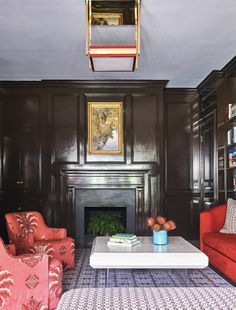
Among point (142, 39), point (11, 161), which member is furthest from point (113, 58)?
point (11, 161)

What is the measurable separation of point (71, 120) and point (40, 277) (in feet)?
12.9

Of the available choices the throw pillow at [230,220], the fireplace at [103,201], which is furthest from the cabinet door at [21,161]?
the throw pillow at [230,220]

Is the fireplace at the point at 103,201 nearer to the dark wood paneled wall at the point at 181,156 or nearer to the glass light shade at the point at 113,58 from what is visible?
the dark wood paneled wall at the point at 181,156

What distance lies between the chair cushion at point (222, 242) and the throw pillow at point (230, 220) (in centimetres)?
11

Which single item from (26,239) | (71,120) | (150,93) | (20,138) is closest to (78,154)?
(71,120)

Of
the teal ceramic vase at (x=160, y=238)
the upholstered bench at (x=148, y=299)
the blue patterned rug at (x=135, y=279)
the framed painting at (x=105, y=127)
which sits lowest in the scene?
the blue patterned rug at (x=135, y=279)

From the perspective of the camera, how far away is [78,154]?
6965 mm

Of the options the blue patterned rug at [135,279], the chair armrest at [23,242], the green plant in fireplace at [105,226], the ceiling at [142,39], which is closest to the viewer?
the ceiling at [142,39]

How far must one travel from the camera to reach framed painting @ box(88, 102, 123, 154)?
6.97 meters

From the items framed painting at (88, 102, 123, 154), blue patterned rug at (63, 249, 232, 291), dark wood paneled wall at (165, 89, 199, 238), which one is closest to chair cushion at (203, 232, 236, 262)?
blue patterned rug at (63, 249, 232, 291)

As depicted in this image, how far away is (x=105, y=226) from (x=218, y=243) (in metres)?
2.28

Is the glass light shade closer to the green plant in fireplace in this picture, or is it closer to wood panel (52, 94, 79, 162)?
wood panel (52, 94, 79, 162)

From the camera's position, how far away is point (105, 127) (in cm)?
701

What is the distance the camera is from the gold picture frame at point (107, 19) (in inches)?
167
